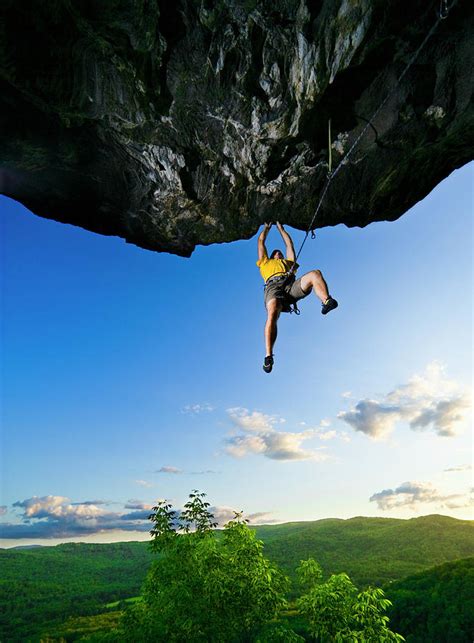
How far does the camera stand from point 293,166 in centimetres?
708

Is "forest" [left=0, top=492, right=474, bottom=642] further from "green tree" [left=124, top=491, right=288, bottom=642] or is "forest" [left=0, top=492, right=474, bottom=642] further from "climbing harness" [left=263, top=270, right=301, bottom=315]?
"climbing harness" [left=263, top=270, right=301, bottom=315]

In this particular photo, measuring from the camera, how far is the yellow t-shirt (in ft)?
21.4

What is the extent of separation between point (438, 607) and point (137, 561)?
235ft

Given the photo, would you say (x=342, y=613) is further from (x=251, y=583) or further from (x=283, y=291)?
(x=283, y=291)

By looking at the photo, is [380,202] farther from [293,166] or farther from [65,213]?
[65,213]

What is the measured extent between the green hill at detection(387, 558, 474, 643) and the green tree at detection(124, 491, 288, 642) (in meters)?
30.9

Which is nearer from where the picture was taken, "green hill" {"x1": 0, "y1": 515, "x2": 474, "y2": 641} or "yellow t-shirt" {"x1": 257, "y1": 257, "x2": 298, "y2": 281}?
"yellow t-shirt" {"x1": 257, "y1": 257, "x2": 298, "y2": 281}

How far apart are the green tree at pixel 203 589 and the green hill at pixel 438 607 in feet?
101

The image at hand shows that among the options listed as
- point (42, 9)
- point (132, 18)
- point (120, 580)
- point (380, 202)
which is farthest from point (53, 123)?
point (120, 580)

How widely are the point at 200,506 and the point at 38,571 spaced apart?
95960 millimetres

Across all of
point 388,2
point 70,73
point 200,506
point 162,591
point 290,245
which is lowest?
point 162,591

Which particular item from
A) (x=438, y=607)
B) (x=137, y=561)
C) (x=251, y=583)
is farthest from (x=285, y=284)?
(x=137, y=561)

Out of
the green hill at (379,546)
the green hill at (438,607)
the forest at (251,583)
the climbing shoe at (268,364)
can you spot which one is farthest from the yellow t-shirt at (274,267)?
the green hill at (379,546)

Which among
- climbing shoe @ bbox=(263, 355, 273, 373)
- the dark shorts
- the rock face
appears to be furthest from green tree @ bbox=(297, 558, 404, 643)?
the rock face
